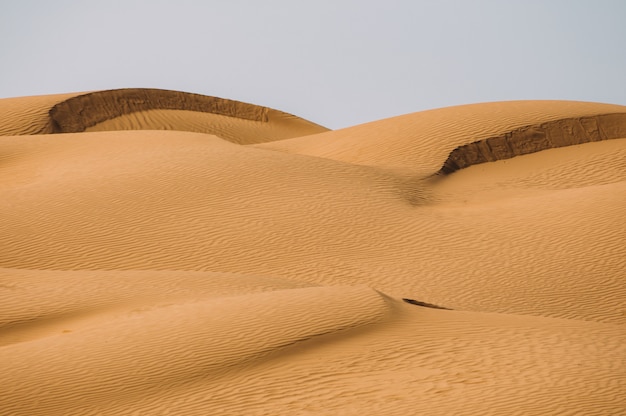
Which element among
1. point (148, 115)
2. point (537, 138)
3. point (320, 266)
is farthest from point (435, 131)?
point (148, 115)

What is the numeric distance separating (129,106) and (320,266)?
2092 centimetres

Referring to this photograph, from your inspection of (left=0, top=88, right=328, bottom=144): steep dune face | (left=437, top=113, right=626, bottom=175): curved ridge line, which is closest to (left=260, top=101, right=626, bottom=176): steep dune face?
(left=437, top=113, right=626, bottom=175): curved ridge line

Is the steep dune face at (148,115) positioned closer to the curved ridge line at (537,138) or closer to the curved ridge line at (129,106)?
the curved ridge line at (129,106)

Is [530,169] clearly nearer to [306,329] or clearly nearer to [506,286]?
[506,286]

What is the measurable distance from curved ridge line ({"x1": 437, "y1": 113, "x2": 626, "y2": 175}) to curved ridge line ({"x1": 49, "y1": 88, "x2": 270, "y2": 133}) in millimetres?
14436

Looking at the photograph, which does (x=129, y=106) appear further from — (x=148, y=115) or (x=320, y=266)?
(x=320, y=266)

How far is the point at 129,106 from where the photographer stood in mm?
36312

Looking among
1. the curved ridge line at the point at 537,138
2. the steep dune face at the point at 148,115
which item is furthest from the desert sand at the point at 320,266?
the steep dune face at the point at 148,115

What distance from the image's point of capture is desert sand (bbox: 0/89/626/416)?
9398 mm

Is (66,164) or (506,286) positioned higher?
(66,164)

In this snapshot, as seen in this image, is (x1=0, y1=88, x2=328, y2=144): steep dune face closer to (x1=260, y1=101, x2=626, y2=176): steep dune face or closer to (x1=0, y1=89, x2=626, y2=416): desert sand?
(x1=0, y1=89, x2=626, y2=416): desert sand

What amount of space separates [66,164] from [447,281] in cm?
1058

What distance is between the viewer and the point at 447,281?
16875 millimetres

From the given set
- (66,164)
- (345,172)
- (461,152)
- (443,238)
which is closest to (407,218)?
(443,238)
